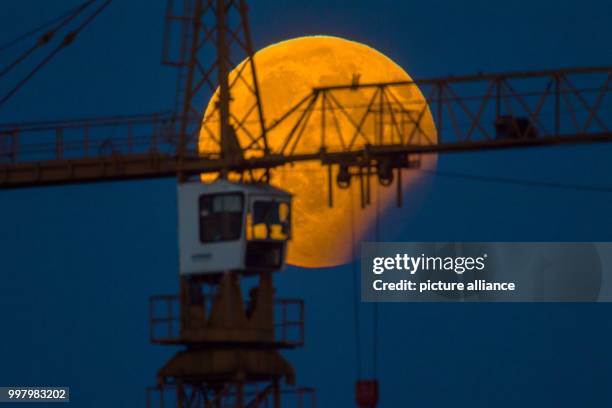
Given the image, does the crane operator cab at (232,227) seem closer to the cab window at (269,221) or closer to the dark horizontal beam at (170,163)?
the cab window at (269,221)

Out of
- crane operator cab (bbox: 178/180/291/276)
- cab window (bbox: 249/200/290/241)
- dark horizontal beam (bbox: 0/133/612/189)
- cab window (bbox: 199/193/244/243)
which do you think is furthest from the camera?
cab window (bbox: 249/200/290/241)

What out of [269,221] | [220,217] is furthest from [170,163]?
[269,221]

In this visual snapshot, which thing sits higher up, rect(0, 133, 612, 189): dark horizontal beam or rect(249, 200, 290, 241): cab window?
rect(0, 133, 612, 189): dark horizontal beam

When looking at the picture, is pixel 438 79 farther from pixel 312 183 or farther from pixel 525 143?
pixel 312 183

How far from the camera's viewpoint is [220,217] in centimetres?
14150

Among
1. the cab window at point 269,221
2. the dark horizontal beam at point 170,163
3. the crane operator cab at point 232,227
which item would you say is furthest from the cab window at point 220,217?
the dark horizontal beam at point 170,163

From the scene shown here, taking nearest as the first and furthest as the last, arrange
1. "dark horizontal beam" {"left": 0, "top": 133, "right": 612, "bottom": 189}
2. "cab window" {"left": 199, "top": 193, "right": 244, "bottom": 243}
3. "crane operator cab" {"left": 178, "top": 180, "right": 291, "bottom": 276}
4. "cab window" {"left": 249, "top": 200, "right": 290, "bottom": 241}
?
"dark horizontal beam" {"left": 0, "top": 133, "right": 612, "bottom": 189} < "crane operator cab" {"left": 178, "top": 180, "right": 291, "bottom": 276} < "cab window" {"left": 199, "top": 193, "right": 244, "bottom": 243} < "cab window" {"left": 249, "top": 200, "right": 290, "bottom": 241}

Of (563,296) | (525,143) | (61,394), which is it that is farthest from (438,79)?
(61,394)

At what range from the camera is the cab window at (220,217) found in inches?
5551

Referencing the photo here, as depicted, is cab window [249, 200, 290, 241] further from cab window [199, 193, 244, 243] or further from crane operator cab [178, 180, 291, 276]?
cab window [199, 193, 244, 243]

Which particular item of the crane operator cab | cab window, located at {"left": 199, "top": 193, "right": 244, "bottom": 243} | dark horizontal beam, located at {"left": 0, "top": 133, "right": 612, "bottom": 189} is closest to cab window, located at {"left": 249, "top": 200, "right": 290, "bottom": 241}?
the crane operator cab

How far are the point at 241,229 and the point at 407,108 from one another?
1372 centimetres

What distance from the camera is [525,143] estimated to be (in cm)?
14038

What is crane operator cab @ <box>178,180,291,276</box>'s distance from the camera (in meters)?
141
